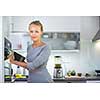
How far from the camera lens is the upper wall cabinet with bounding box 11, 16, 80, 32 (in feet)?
7.60

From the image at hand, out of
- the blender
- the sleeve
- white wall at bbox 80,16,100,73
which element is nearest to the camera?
the sleeve

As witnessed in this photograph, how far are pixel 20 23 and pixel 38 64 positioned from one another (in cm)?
40

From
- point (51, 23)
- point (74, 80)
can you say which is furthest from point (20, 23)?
point (74, 80)

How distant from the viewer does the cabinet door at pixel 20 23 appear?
7.57 feet

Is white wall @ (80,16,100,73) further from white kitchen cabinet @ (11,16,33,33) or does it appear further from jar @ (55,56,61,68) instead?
white kitchen cabinet @ (11,16,33,33)

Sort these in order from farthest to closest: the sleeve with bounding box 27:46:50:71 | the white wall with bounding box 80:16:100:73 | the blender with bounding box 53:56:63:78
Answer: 1. the white wall with bounding box 80:16:100:73
2. the blender with bounding box 53:56:63:78
3. the sleeve with bounding box 27:46:50:71

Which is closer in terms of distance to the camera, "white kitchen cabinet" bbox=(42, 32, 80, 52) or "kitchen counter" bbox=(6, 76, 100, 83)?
"kitchen counter" bbox=(6, 76, 100, 83)

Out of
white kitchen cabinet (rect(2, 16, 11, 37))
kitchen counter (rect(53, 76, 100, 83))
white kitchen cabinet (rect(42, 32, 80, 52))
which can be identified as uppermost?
white kitchen cabinet (rect(2, 16, 11, 37))

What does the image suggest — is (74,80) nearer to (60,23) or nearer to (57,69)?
(57,69)

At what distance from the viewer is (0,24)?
2.29m

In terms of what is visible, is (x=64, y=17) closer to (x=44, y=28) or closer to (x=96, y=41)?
(x=44, y=28)

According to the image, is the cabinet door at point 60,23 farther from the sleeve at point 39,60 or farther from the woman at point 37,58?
the sleeve at point 39,60

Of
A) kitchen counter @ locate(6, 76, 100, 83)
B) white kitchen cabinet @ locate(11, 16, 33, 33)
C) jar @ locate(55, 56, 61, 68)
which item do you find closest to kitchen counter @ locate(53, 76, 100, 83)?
kitchen counter @ locate(6, 76, 100, 83)

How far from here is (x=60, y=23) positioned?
2420 mm
